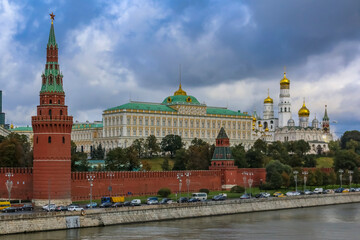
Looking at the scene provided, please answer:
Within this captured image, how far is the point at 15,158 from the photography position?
88.6 metres

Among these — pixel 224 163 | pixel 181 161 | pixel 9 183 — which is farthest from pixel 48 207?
pixel 181 161

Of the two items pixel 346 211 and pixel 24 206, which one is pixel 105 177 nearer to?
pixel 24 206

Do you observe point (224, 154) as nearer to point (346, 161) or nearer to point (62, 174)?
point (346, 161)

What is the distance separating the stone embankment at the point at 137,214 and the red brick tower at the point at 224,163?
14.8 metres

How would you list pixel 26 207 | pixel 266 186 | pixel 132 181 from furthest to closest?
pixel 266 186 < pixel 132 181 < pixel 26 207

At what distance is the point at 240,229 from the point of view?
6119 centimetres

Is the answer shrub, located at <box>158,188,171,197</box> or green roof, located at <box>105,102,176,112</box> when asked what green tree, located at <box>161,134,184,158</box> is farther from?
shrub, located at <box>158,188,171,197</box>

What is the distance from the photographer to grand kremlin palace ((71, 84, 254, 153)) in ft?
502

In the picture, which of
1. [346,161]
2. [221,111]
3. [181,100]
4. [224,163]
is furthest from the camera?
[221,111]

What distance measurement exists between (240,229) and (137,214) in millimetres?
8956

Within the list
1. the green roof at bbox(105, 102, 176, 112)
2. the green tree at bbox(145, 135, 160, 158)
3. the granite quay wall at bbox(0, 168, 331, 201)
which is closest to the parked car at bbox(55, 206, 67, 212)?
the granite quay wall at bbox(0, 168, 331, 201)

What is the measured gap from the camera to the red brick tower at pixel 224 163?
9738 cm

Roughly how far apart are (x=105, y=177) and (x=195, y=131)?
274ft

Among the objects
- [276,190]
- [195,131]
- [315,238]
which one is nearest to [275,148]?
[195,131]
